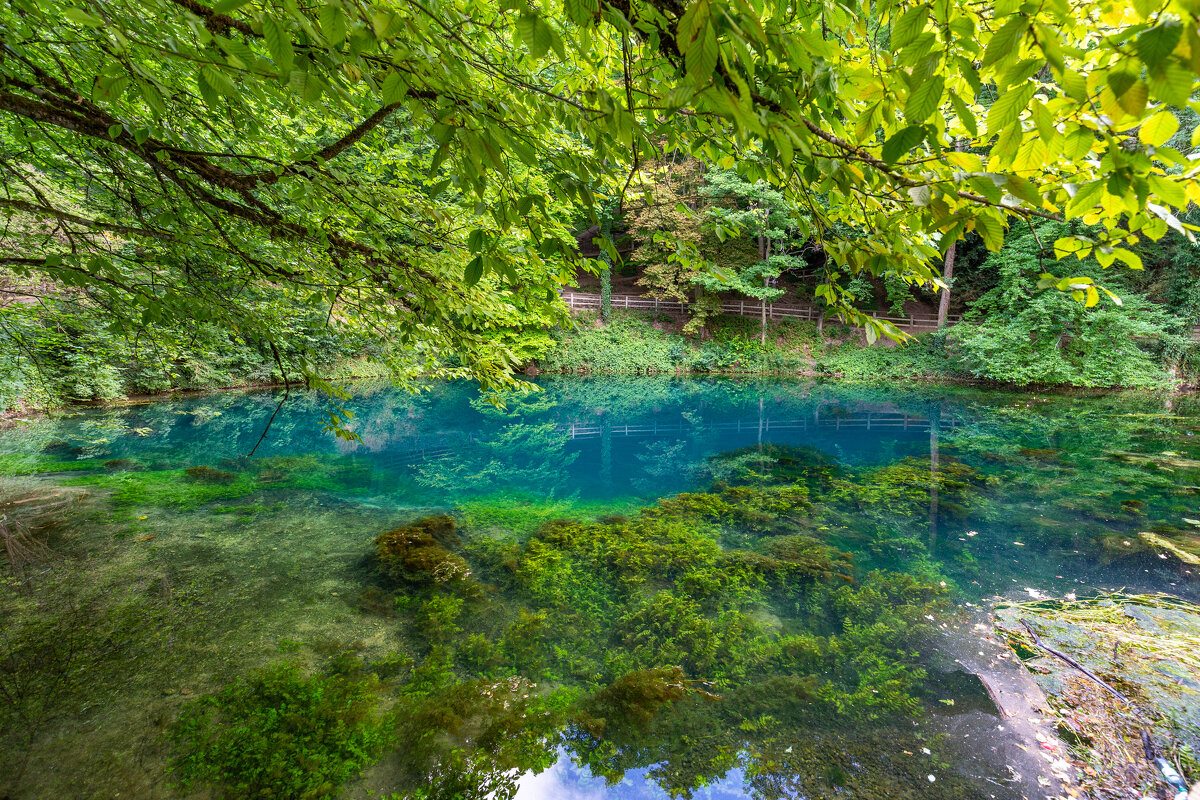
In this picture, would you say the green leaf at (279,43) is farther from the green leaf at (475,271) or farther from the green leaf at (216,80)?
the green leaf at (475,271)

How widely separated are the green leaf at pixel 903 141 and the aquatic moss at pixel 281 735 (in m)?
3.36

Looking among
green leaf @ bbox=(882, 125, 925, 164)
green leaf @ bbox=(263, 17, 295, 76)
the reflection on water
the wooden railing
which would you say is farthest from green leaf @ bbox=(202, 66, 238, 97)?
the wooden railing

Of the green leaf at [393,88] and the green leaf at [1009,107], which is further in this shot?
the green leaf at [393,88]

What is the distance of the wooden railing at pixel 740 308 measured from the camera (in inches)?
962

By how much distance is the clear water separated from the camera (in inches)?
99.2

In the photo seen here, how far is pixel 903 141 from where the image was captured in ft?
3.63

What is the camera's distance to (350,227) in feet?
12.1

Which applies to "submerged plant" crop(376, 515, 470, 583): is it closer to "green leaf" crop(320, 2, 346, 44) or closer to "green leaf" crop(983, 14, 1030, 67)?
"green leaf" crop(320, 2, 346, 44)

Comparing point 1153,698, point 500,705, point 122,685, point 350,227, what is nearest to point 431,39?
point 350,227

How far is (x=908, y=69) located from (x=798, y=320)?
1018 inches

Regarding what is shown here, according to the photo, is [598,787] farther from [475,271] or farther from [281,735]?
[475,271]

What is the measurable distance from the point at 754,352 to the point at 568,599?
21665 millimetres

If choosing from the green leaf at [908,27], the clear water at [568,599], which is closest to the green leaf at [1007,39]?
the green leaf at [908,27]

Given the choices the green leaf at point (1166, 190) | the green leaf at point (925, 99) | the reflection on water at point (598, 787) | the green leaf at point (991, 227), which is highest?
the green leaf at point (925, 99)
